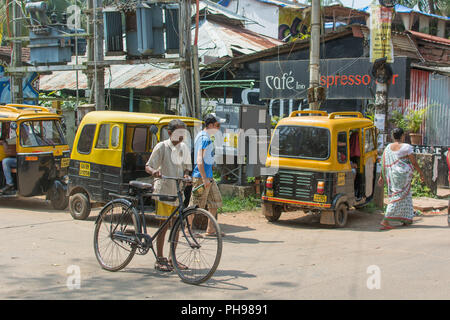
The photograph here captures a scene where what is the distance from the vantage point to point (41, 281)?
18.9 ft

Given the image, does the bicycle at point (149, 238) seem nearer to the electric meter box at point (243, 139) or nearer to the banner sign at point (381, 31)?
the electric meter box at point (243, 139)

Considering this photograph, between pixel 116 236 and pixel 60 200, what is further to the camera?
pixel 60 200

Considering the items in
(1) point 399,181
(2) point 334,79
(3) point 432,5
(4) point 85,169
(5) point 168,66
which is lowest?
(1) point 399,181

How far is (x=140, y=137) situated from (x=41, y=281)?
14.3ft

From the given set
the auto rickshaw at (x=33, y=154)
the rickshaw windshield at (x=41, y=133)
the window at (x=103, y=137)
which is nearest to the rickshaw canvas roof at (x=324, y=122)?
the window at (x=103, y=137)

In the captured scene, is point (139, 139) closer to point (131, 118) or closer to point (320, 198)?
point (131, 118)

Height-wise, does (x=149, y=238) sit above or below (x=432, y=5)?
below

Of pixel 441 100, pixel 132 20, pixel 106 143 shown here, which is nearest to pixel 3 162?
pixel 106 143

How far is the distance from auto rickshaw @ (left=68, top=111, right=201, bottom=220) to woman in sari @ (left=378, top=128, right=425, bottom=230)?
3504 mm

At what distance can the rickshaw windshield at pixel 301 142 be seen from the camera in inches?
374

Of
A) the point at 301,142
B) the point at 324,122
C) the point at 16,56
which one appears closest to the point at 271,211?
the point at 301,142

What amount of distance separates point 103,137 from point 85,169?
2.51 feet

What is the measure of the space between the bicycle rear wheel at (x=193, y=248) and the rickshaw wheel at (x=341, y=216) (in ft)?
14.0

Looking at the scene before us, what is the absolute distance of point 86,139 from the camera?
9812 mm
